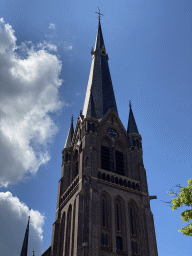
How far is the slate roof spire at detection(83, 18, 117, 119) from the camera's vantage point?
54484mm

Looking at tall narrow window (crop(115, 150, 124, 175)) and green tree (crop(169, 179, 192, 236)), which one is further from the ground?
tall narrow window (crop(115, 150, 124, 175))

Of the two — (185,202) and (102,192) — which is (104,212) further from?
(185,202)

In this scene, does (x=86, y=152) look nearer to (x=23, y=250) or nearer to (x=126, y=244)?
(x=126, y=244)

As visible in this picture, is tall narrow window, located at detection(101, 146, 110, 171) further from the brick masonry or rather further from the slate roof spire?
the slate roof spire

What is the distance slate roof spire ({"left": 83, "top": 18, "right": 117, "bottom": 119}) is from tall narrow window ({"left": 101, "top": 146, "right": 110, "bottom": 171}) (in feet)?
18.5

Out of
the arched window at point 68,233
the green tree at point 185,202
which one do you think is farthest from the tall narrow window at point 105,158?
the green tree at point 185,202

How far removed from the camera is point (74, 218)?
4153 cm

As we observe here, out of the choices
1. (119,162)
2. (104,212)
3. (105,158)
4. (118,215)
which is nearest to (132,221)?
(118,215)

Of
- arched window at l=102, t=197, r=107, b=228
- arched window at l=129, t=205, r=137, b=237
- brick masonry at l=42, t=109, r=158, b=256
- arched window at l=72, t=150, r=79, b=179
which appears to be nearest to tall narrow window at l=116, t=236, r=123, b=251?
brick masonry at l=42, t=109, r=158, b=256

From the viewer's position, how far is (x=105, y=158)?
4816 cm

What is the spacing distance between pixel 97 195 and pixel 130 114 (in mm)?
20432

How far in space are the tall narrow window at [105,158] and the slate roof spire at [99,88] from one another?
18.5 feet

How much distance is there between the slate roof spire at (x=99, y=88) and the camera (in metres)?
54.5

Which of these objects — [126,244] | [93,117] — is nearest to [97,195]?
[126,244]
